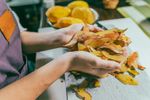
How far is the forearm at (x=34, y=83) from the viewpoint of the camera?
0.54 meters

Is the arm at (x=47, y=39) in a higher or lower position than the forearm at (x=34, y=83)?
lower

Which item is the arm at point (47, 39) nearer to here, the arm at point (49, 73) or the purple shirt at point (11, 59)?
the purple shirt at point (11, 59)

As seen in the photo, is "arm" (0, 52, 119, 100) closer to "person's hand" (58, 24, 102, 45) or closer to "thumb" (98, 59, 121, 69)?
"thumb" (98, 59, 121, 69)

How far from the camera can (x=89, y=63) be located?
62 cm

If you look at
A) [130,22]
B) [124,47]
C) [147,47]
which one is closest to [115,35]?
[124,47]

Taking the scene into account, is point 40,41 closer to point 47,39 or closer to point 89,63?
point 47,39

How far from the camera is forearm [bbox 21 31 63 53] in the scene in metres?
0.78

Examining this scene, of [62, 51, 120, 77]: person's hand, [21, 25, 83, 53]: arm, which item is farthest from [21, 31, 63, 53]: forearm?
[62, 51, 120, 77]: person's hand

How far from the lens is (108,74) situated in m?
0.70

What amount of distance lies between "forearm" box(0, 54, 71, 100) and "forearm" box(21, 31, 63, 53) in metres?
0.17

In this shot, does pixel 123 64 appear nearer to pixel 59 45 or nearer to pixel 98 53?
pixel 98 53

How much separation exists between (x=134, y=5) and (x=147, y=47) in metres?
0.39

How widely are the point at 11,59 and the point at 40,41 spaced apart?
0.15m

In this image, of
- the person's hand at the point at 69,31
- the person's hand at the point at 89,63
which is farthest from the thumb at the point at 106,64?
the person's hand at the point at 69,31
